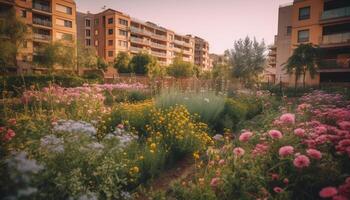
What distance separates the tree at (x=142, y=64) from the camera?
3828 cm

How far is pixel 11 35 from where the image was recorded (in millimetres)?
25359

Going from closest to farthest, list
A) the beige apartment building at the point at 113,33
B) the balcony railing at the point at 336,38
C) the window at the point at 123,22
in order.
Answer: the balcony railing at the point at 336,38, the beige apartment building at the point at 113,33, the window at the point at 123,22

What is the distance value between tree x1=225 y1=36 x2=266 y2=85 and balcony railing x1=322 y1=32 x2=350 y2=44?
781 cm

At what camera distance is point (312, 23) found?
26031 millimetres

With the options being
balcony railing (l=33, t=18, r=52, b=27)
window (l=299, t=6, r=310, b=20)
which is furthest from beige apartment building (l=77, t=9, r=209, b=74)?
window (l=299, t=6, r=310, b=20)

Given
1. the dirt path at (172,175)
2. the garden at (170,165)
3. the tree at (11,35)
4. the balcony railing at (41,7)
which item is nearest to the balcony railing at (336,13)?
the garden at (170,165)

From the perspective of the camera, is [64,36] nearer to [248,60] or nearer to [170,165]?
[248,60]

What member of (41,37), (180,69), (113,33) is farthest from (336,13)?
(41,37)

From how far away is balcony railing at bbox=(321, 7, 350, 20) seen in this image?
2301 cm

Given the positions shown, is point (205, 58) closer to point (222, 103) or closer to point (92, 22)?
point (92, 22)

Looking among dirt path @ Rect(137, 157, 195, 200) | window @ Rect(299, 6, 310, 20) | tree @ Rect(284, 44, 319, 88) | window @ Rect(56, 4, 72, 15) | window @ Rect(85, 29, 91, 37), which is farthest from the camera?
window @ Rect(85, 29, 91, 37)

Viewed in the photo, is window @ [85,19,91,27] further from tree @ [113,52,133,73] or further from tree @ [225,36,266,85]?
tree @ [225,36,266,85]

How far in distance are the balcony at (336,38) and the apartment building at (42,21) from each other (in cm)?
3553

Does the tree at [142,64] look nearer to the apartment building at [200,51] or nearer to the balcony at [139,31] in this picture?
the balcony at [139,31]
